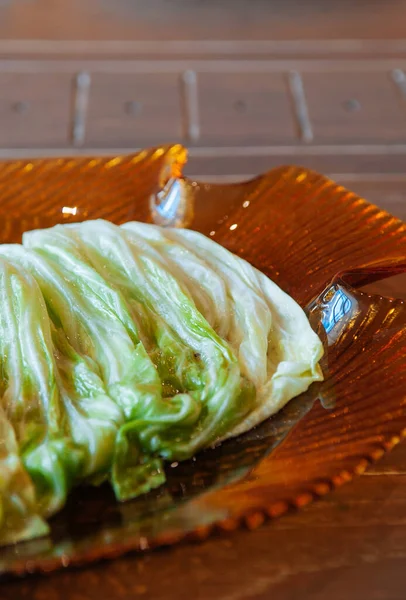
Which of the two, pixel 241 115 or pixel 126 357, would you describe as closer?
pixel 126 357

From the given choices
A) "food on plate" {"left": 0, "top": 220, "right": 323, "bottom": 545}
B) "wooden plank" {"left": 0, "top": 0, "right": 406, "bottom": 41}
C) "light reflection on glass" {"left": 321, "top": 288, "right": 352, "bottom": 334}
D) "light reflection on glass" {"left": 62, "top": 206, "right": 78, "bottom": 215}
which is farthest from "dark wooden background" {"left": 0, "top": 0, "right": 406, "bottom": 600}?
"light reflection on glass" {"left": 62, "top": 206, "right": 78, "bottom": 215}

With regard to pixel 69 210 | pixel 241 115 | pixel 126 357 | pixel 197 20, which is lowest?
pixel 126 357

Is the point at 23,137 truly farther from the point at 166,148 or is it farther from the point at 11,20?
the point at 11,20

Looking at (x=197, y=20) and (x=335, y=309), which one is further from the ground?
(x=197, y=20)

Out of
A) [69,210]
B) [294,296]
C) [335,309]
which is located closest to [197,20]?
[69,210]

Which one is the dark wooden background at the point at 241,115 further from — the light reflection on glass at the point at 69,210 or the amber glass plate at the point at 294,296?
the light reflection on glass at the point at 69,210

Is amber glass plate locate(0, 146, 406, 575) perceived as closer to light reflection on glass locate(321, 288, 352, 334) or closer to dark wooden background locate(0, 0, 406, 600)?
light reflection on glass locate(321, 288, 352, 334)

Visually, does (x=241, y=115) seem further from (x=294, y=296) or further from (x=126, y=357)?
(x=126, y=357)
